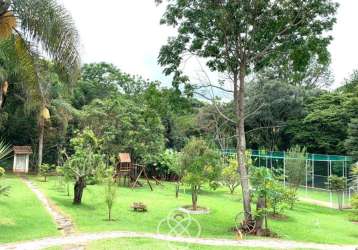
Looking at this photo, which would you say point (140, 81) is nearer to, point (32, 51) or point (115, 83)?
point (115, 83)

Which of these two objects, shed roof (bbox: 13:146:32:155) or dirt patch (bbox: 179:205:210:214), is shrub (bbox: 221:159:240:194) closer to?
dirt patch (bbox: 179:205:210:214)

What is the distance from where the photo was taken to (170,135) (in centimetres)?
3619

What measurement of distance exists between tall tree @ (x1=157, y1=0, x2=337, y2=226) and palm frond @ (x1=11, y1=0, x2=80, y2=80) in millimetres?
3830

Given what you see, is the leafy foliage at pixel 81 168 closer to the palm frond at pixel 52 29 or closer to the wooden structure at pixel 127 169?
the palm frond at pixel 52 29

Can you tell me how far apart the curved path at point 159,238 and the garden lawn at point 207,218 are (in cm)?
69

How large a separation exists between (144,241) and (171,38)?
6736mm

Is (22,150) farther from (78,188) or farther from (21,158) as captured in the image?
(78,188)

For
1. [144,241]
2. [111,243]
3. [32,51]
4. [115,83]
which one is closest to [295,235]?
[144,241]

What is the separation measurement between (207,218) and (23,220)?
597 cm

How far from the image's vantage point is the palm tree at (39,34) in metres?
9.51

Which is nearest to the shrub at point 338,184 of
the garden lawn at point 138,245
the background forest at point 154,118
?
the background forest at point 154,118

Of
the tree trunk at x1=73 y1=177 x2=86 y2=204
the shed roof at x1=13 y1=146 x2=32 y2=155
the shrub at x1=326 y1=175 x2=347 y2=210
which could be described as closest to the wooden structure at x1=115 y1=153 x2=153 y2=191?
the tree trunk at x1=73 y1=177 x2=86 y2=204

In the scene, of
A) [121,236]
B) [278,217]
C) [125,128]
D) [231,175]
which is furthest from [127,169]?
[121,236]

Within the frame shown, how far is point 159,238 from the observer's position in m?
9.73
